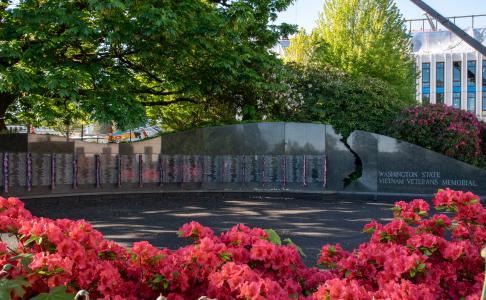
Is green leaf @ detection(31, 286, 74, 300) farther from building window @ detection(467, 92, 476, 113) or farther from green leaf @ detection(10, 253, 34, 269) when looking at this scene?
building window @ detection(467, 92, 476, 113)

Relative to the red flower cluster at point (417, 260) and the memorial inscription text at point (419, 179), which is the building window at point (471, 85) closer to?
the memorial inscription text at point (419, 179)

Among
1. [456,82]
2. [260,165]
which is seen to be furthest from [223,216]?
[456,82]

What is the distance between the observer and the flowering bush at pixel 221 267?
2.19 m

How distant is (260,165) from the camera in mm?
17578

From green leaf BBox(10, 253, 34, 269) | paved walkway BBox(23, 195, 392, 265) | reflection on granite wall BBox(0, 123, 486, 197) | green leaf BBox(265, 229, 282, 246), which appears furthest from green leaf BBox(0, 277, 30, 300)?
reflection on granite wall BBox(0, 123, 486, 197)

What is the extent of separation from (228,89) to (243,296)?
56.0ft

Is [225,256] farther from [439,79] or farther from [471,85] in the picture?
[439,79]

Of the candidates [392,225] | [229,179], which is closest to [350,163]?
[229,179]

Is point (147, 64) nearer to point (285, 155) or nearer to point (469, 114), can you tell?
point (285, 155)

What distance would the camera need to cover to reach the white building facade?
65.3 meters

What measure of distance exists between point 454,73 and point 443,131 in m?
55.6

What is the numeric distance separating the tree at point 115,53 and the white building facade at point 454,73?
52.5 metres

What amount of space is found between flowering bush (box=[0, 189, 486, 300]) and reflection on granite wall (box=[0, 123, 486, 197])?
12.4m

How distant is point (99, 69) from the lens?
14.0 m
